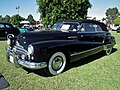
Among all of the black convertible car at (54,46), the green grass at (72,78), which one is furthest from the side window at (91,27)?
the green grass at (72,78)

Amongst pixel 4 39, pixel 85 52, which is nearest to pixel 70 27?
pixel 85 52

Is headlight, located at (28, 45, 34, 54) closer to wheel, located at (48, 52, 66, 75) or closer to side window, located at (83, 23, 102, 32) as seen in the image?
wheel, located at (48, 52, 66, 75)

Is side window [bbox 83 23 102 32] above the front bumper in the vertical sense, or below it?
above

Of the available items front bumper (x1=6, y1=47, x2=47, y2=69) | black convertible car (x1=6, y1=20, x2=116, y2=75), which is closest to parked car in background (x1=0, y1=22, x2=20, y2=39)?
black convertible car (x1=6, y1=20, x2=116, y2=75)

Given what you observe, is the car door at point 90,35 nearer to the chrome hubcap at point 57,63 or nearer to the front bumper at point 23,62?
the chrome hubcap at point 57,63

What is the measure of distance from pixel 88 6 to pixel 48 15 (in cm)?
515

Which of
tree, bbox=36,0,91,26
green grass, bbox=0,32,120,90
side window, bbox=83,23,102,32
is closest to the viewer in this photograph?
green grass, bbox=0,32,120,90

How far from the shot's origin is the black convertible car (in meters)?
4.38

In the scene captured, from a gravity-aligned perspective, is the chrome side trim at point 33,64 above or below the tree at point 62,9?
below

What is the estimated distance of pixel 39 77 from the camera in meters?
4.71

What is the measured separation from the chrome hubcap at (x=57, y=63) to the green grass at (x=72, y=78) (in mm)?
241

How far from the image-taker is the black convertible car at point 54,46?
4375 millimetres

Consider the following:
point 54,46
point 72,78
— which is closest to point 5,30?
point 54,46

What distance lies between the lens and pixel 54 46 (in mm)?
4660
